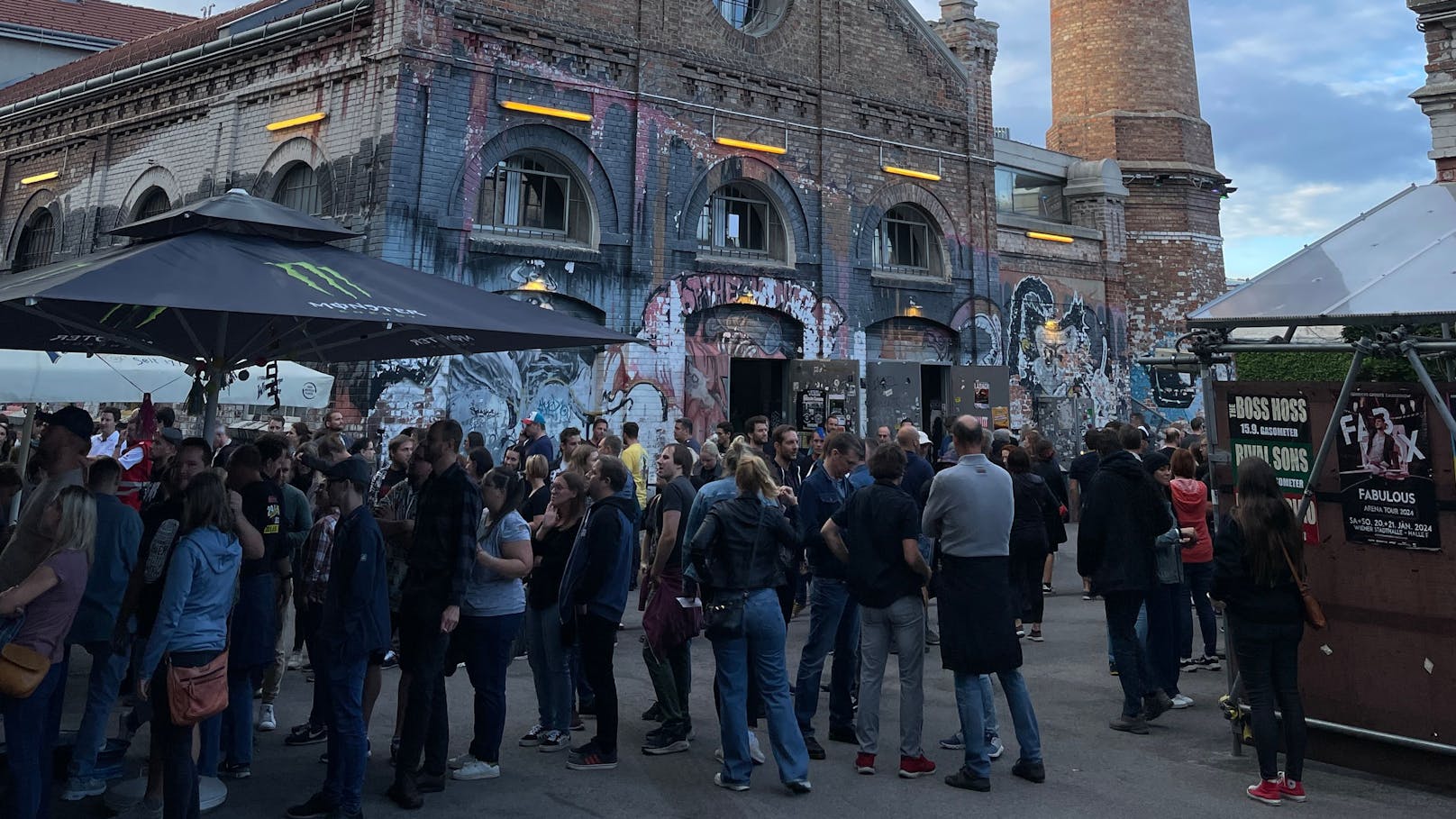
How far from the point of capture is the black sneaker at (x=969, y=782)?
A: 18.2 feet

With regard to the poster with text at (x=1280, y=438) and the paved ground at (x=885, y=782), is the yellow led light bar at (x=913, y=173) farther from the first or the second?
the paved ground at (x=885, y=782)

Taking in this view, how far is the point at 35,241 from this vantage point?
2091 cm

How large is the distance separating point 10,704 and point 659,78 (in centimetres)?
1457

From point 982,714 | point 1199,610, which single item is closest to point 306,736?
A: point 982,714

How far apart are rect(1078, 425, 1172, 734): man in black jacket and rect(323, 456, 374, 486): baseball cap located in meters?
4.77

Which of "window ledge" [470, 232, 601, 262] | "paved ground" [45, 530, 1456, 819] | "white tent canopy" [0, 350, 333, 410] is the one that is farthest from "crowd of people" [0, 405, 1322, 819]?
"window ledge" [470, 232, 601, 262]

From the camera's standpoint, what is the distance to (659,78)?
1695cm

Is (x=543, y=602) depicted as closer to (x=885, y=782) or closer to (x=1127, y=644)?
(x=885, y=782)

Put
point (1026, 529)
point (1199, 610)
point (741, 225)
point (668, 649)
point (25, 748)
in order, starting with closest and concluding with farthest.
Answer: point (25, 748) → point (668, 649) → point (1026, 529) → point (1199, 610) → point (741, 225)

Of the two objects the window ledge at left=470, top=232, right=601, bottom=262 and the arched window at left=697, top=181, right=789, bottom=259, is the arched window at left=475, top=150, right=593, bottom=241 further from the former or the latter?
the arched window at left=697, top=181, right=789, bottom=259

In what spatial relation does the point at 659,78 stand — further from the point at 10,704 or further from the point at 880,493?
the point at 10,704

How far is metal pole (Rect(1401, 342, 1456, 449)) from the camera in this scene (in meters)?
5.09

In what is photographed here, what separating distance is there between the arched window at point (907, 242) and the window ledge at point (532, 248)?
6400 millimetres

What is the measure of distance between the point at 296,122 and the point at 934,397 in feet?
42.4
